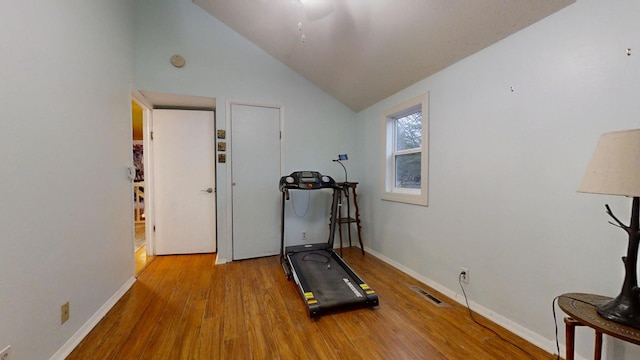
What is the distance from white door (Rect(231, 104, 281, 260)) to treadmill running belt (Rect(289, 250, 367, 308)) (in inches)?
26.9

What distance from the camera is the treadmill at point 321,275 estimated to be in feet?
6.79

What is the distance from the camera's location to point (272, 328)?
1848 mm

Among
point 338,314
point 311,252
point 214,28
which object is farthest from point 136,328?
point 214,28

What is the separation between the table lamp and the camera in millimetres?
954

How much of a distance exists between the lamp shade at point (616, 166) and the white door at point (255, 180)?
301 cm

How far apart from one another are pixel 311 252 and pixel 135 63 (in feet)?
9.87

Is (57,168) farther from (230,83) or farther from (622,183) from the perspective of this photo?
(622,183)

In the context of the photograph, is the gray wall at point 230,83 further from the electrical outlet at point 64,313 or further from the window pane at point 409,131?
the electrical outlet at point 64,313

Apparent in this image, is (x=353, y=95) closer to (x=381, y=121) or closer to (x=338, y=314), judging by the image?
(x=381, y=121)

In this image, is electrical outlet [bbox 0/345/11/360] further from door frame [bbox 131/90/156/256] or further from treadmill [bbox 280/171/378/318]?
door frame [bbox 131/90/156/256]

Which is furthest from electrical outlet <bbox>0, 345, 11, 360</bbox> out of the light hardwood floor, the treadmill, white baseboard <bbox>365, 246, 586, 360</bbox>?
white baseboard <bbox>365, 246, 586, 360</bbox>

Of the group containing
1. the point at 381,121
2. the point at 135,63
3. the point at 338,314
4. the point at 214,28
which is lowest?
the point at 338,314

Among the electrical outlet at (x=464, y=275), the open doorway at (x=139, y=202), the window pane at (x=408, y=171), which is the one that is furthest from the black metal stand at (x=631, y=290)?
the open doorway at (x=139, y=202)

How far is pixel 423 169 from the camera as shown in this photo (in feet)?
8.50
